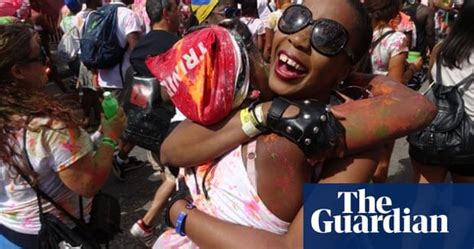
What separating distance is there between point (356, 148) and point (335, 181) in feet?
0.36

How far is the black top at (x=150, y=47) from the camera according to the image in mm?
3576

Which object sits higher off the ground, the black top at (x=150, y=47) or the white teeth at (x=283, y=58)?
the white teeth at (x=283, y=58)

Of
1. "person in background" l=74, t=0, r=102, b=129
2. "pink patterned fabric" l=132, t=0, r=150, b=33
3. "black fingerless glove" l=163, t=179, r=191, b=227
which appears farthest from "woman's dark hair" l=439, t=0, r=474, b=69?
"person in background" l=74, t=0, r=102, b=129

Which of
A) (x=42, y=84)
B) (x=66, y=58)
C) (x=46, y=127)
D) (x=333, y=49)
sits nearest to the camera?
(x=333, y=49)

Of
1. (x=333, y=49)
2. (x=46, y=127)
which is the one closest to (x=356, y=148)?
(x=333, y=49)

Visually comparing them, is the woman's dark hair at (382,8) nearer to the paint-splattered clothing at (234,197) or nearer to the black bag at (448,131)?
the black bag at (448,131)

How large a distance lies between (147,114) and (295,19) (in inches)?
83.9

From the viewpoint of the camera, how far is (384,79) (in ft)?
5.22

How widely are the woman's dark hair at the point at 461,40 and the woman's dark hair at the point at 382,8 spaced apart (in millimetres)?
859

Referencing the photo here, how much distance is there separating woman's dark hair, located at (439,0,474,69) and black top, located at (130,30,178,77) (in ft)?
5.71

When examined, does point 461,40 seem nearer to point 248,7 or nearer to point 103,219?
point 103,219

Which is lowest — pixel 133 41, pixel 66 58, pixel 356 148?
pixel 66 58

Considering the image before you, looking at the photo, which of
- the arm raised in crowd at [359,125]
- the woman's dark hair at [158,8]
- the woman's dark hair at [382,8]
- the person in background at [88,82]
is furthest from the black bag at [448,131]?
the person in background at [88,82]

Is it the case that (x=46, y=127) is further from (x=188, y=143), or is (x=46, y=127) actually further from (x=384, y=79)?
(x=384, y=79)
